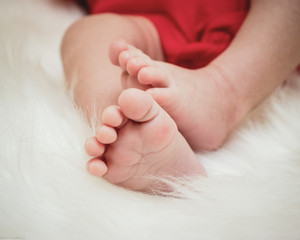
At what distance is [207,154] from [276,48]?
22cm

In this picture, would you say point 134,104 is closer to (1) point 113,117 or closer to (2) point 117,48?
(1) point 113,117

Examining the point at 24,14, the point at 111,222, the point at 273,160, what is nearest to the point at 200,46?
the point at 273,160

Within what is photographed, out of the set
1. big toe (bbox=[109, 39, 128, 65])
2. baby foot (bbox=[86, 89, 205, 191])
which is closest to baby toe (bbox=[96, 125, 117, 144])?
baby foot (bbox=[86, 89, 205, 191])

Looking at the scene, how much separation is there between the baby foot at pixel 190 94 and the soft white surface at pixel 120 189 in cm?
4

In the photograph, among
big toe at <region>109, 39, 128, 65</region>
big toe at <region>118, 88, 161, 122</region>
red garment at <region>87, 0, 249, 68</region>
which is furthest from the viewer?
red garment at <region>87, 0, 249, 68</region>

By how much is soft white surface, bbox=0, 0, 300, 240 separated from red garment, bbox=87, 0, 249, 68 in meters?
0.15

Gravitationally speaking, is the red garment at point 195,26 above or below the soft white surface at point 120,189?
above

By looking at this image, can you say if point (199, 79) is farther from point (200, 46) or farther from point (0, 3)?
point (0, 3)

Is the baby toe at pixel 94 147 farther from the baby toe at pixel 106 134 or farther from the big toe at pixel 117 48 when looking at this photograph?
the big toe at pixel 117 48

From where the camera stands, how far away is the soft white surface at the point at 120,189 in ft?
1.03

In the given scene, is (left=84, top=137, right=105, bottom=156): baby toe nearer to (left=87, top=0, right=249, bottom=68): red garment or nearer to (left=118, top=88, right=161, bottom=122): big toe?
(left=118, top=88, right=161, bottom=122): big toe

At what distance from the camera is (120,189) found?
0.37 meters

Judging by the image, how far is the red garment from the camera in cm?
56

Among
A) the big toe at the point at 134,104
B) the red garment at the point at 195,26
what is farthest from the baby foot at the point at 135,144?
the red garment at the point at 195,26
